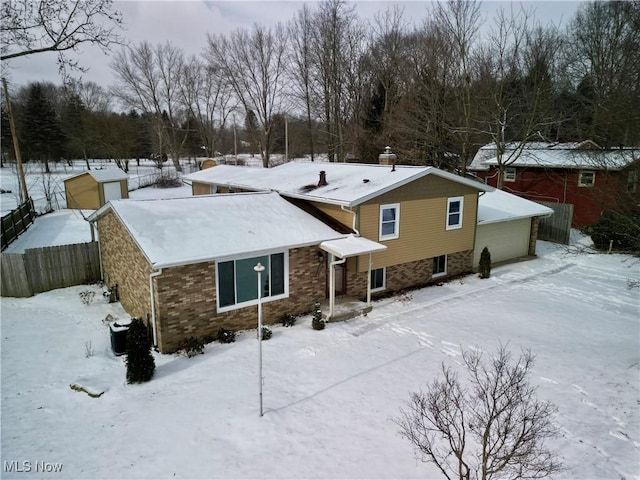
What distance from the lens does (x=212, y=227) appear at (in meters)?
12.2

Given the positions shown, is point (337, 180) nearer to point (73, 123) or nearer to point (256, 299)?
point (256, 299)

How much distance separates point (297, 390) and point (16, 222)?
20.1m

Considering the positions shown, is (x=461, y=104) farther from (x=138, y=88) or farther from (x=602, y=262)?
(x=138, y=88)

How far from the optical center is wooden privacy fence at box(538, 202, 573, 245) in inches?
867

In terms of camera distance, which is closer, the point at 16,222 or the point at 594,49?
the point at 16,222

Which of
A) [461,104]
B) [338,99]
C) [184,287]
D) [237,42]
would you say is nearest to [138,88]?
[237,42]

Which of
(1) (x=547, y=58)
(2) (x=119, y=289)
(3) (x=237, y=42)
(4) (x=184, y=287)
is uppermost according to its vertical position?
(3) (x=237, y=42)

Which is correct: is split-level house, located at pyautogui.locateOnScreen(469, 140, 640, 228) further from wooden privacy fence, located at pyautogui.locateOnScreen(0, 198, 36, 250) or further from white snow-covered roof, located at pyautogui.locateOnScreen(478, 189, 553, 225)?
wooden privacy fence, located at pyautogui.locateOnScreen(0, 198, 36, 250)

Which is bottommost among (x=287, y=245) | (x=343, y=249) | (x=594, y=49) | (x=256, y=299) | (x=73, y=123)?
(x=256, y=299)

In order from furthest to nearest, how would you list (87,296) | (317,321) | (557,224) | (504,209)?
1. (557,224)
2. (504,209)
3. (87,296)
4. (317,321)

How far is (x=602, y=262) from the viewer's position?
19.9 metres

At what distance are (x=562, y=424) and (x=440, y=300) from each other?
6829 mm

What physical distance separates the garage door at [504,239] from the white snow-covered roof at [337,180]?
259 cm

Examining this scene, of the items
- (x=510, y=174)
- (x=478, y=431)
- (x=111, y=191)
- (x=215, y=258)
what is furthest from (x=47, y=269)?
(x=510, y=174)
